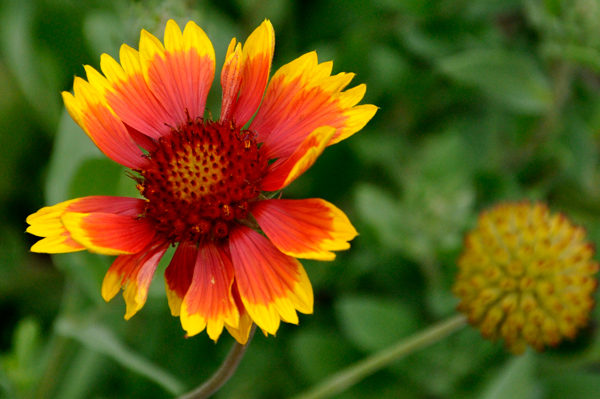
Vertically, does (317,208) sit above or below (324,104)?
below

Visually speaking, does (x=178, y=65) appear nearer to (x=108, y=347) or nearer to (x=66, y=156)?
(x=66, y=156)

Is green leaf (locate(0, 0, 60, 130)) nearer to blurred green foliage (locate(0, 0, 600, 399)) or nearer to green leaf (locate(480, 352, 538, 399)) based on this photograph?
A: blurred green foliage (locate(0, 0, 600, 399))

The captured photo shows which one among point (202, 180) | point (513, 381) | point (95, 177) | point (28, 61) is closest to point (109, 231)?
point (202, 180)

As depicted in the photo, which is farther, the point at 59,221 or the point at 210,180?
the point at 210,180

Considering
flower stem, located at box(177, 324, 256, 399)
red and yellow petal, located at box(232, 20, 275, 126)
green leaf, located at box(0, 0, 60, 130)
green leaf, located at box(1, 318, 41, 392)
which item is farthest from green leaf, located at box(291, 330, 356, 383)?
green leaf, located at box(0, 0, 60, 130)

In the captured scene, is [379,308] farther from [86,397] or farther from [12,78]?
[12,78]

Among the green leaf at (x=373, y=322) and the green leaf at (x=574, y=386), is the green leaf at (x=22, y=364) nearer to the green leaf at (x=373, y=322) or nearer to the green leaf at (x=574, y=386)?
the green leaf at (x=373, y=322)

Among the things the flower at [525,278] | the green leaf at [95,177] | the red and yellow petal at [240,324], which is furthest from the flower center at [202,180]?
the flower at [525,278]

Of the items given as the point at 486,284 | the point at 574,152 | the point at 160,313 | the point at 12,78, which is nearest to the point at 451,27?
the point at 574,152

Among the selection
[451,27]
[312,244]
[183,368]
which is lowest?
[183,368]
